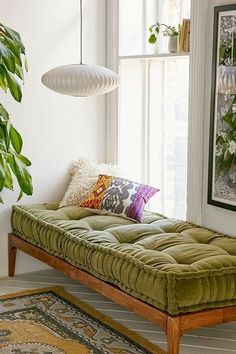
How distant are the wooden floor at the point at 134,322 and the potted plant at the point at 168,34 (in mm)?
1748

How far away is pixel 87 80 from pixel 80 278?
3.91ft

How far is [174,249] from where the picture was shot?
3418 mm

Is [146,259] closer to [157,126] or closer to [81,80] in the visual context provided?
[81,80]

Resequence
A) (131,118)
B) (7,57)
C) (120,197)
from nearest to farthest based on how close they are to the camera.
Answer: (7,57) < (120,197) < (131,118)

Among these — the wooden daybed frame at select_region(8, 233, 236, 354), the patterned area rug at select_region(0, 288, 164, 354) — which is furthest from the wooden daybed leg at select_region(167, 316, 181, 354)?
the patterned area rug at select_region(0, 288, 164, 354)

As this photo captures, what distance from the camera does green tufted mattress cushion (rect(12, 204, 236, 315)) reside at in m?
3.04

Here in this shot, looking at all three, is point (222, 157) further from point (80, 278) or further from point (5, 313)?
point (5, 313)

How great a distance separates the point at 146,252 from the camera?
10.9 ft

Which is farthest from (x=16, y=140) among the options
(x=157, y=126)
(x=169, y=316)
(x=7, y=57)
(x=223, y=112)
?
(x=157, y=126)

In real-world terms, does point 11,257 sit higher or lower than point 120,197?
lower

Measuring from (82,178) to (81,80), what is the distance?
3.24ft

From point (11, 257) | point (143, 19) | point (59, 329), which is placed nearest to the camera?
point (59, 329)

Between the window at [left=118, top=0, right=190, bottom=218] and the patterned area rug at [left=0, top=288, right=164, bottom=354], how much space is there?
111cm

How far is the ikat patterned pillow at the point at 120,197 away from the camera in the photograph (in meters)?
4.25
